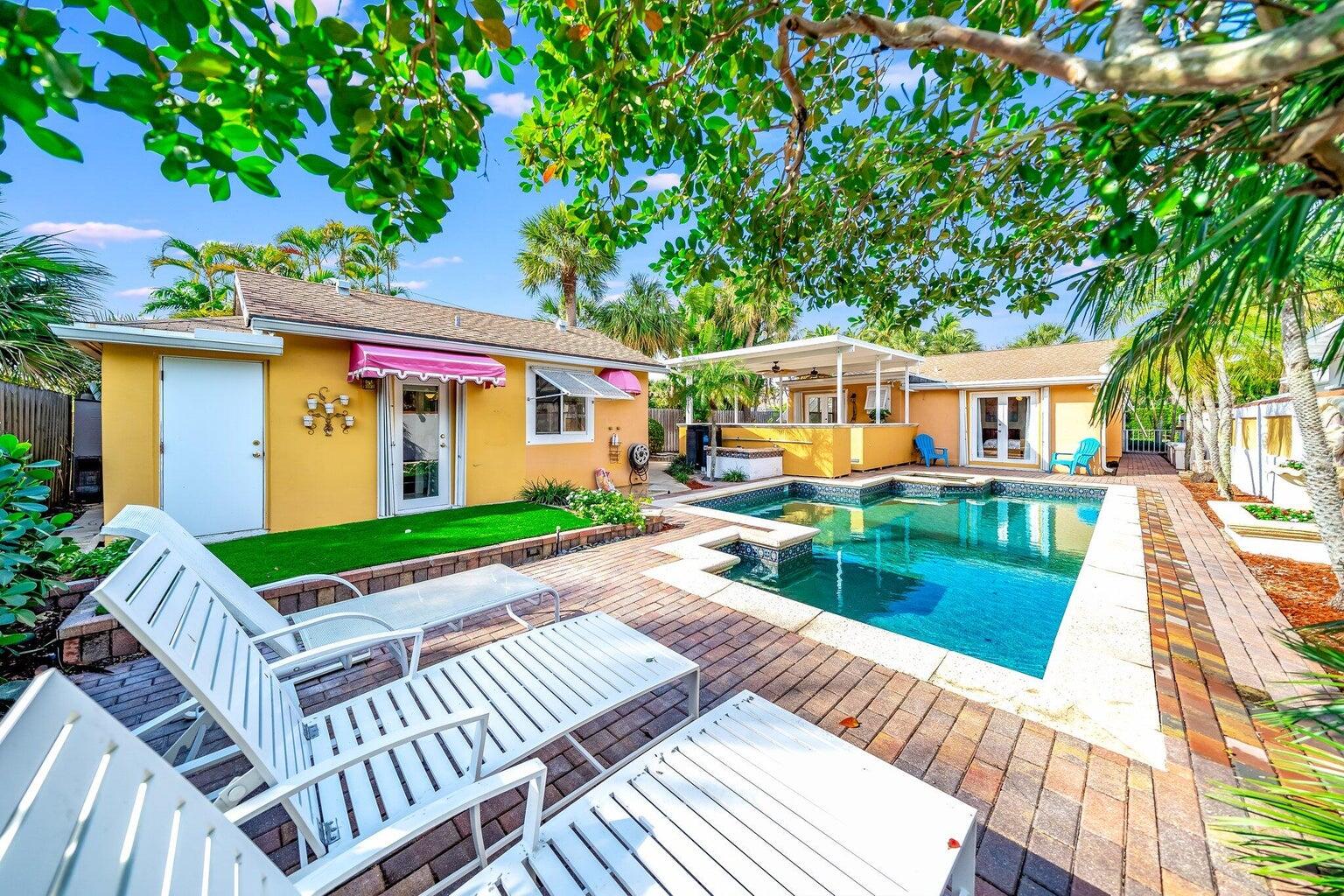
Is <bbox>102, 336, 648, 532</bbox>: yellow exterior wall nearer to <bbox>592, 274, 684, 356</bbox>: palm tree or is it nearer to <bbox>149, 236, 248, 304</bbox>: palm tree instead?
<bbox>592, 274, 684, 356</bbox>: palm tree

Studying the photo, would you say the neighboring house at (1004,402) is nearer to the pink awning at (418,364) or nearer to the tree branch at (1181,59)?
the pink awning at (418,364)

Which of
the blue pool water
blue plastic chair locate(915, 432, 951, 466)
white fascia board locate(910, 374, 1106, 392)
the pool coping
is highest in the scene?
white fascia board locate(910, 374, 1106, 392)

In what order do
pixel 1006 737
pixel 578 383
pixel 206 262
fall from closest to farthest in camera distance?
pixel 1006 737, pixel 578 383, pixel 206 262

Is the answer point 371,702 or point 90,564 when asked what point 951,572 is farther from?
point 90,564

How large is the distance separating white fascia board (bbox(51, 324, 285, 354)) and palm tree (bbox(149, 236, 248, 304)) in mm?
20143

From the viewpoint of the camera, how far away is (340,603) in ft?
16.5

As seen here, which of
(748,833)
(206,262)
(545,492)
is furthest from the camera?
(206,262)

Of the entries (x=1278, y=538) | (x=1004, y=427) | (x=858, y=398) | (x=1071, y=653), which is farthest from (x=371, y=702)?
(x=858, y=398)

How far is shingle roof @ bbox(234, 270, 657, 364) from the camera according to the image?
9.63 metres

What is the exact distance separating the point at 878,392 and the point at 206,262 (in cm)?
3202

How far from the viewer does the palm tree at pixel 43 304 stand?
10.8 m

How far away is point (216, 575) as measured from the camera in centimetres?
401

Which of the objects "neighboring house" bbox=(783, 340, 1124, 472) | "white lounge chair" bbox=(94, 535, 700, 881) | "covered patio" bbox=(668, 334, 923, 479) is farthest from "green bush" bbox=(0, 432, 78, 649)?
"neighboring house" bbox=(783, 340, 1124, 472)

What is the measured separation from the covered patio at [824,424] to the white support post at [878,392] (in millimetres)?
89
